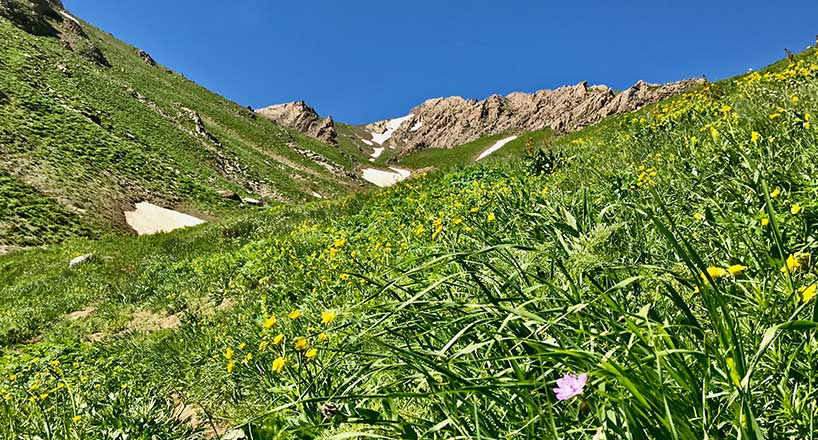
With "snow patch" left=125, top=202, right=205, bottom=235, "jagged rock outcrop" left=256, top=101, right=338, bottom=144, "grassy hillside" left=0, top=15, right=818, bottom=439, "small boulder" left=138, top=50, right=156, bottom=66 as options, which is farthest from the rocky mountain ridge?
"grassy hillside" left=0, top=15, right=818, bottom=439

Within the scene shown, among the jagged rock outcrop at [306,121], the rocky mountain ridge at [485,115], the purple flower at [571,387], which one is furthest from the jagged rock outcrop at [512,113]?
the purple flower at [571,387]

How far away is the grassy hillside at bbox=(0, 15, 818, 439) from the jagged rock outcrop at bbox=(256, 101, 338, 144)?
503 ft

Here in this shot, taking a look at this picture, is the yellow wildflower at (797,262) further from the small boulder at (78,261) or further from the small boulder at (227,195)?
the small boulder at (227,195)

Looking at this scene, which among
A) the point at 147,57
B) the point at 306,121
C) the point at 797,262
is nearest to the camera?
the point at 797,262

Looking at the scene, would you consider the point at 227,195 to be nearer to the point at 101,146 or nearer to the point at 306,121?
the point at 101,146

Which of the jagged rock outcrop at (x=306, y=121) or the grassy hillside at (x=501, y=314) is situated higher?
the jagged rock outcrop at (x=306, y=121)

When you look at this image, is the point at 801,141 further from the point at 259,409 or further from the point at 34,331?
→ the point at 34,331

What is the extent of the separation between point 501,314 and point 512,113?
6342 inches

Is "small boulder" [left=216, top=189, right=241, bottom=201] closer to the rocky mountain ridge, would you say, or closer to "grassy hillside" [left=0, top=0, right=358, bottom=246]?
"grassy hillside" [left=0, top=0, right=358, bottom=246]

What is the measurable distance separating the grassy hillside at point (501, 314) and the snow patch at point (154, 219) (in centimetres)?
1805

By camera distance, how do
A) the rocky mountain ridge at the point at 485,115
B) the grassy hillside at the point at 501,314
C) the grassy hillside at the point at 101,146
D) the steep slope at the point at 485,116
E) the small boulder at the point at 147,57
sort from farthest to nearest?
the rocky mountain ridge at the point at 485,115 → the steep slope at the point at 485,116 → the small boulder at the point at 147,57 → the grassy hillside at the point at 101,146 → the grassy hillside at the point at 501,314

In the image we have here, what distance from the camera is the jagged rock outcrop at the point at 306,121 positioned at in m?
163

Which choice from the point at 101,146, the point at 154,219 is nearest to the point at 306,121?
the point at 101,146

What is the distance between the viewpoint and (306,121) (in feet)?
556
